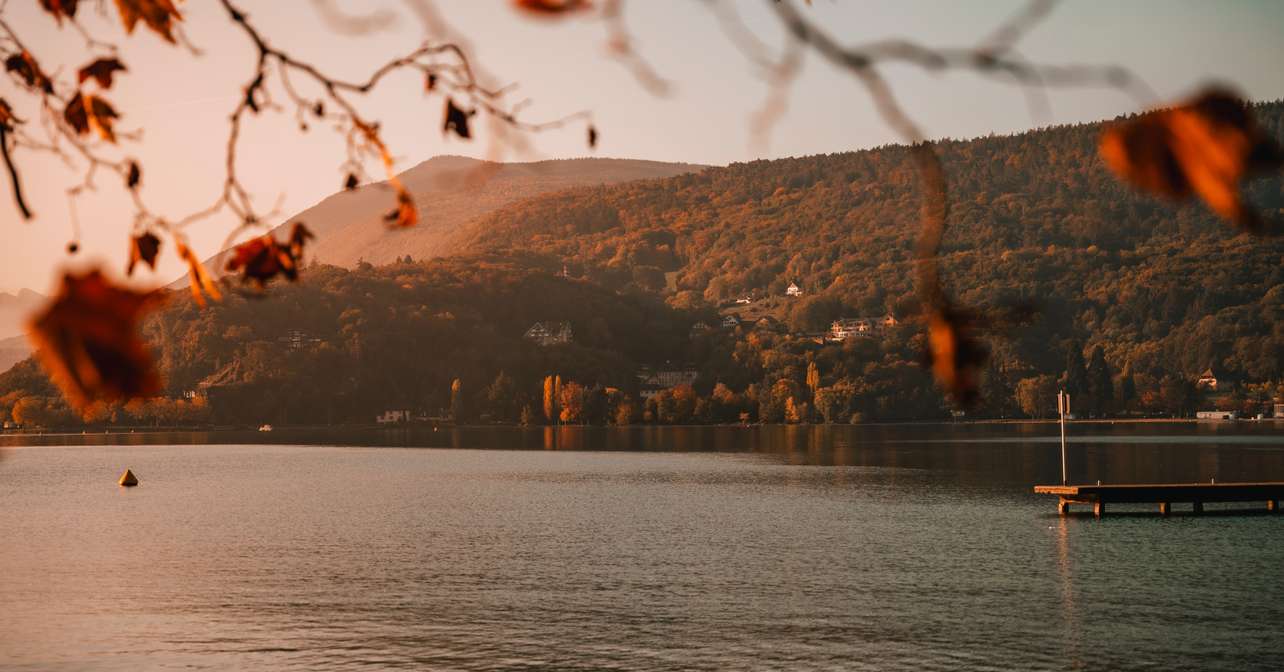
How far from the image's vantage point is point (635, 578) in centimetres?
4641

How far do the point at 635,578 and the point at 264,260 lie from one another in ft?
145

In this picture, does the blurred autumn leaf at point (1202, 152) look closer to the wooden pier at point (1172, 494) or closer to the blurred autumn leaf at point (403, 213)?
the blurred autumn leaf at point (403, 213)

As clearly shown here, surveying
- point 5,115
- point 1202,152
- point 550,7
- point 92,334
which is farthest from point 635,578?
point 1202,152

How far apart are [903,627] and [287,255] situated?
34.6 m

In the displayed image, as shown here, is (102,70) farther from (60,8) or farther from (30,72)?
(30,72)

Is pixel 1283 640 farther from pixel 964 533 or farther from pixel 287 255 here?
pixel 287 255

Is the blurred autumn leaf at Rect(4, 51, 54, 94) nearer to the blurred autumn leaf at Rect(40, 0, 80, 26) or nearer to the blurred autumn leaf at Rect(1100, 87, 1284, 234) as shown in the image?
the blurred autumn leaf at Rect(40, 0, 80, 26)

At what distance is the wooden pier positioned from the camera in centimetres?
5938

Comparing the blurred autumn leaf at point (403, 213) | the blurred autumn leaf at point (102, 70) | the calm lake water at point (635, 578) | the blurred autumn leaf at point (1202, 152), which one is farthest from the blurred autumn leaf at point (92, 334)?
the calm lake water at point (635, 578)

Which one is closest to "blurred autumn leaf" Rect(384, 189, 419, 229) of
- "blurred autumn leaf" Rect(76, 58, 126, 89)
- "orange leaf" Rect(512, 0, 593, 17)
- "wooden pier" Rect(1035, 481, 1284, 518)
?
"blurred autumn leaf" Rect(76, 58, 126, 89)

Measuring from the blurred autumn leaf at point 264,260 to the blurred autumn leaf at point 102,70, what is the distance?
64 centimetres

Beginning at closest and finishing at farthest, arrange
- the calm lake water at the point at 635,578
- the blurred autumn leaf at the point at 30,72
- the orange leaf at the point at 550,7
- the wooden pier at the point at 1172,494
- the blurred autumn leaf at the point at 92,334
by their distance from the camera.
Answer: the blurred autumn leaf at the point at 92,334
the orange leaf at the point at 550,7
the blurred autumn leaf at the point at 30,72
the calm lake water at the point at 635,578
the wooden pier at the point at 1172,494

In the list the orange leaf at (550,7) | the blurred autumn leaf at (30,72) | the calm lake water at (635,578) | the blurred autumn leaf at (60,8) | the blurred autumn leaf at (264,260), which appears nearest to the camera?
the orange leaf at (550,7)

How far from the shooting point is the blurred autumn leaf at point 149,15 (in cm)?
298
